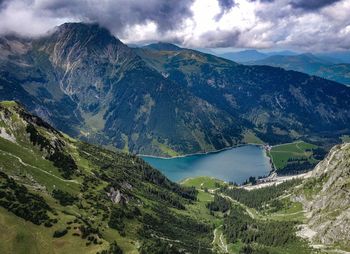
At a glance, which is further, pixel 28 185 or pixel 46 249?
pixel 28 185

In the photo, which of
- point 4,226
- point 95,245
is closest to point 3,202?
point 4,226

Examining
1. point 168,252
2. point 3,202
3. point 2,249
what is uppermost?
point 3,202

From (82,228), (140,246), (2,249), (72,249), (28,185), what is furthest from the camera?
(28,185)

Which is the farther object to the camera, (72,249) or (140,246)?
(140,246)

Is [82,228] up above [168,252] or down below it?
above

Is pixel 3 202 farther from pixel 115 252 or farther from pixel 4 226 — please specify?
pixel 115 252

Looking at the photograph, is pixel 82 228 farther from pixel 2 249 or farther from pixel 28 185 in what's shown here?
pixel 28 185

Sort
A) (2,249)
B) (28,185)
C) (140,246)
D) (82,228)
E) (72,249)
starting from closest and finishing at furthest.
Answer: (2,249), (72,249), (82,228), (140,246), (28,185)

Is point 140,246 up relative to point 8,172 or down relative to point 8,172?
down

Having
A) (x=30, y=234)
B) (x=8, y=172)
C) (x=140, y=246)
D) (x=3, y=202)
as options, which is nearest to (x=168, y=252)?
(x=140, y=246)
